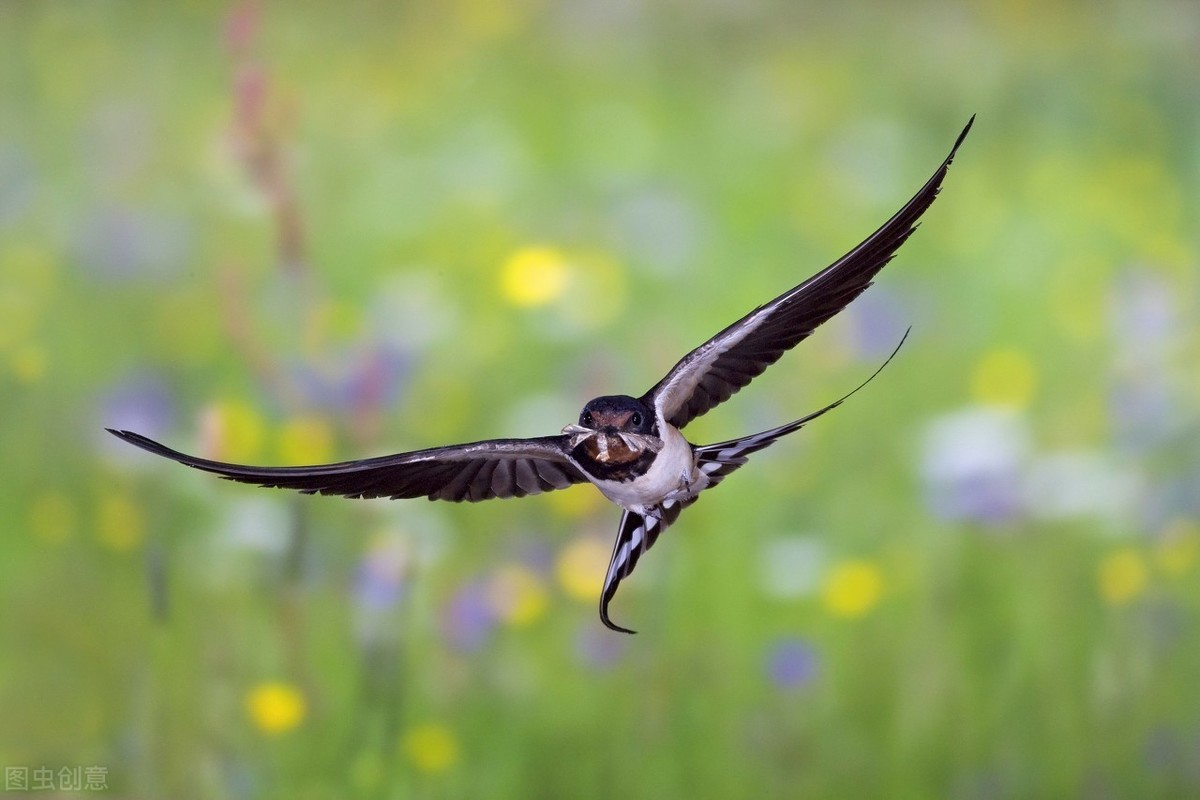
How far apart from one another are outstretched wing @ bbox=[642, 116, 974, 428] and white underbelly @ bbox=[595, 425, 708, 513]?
1.2 inches

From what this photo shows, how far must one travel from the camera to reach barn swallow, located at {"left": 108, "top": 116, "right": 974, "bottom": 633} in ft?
2.62

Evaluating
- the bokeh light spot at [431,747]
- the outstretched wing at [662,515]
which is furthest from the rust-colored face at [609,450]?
the bokeh light spot at [431,747]

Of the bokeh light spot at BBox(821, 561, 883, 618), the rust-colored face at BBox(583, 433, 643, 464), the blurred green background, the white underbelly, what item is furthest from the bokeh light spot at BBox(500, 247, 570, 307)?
the rust-colored face at BBox(583, 433, 643, 464)

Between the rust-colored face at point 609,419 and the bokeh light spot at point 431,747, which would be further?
the bokeh light spot at point 431,747

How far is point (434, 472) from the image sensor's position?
0.93 meters

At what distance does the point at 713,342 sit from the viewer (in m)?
0.83

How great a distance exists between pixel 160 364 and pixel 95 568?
275 mm

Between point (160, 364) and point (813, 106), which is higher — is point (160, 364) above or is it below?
below

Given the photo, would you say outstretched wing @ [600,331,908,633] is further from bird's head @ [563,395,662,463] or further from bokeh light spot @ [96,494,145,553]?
bokeh light spot @ [96,494,145,553]

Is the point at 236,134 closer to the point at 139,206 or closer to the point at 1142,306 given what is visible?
the point at 139,206

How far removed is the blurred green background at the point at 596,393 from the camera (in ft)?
5.41

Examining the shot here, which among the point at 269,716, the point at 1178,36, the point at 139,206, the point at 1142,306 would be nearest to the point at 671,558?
the point at 269,716

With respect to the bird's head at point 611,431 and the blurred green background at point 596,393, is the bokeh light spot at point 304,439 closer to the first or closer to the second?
the blurred green background at point 596,393

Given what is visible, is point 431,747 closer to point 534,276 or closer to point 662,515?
point 534,276
